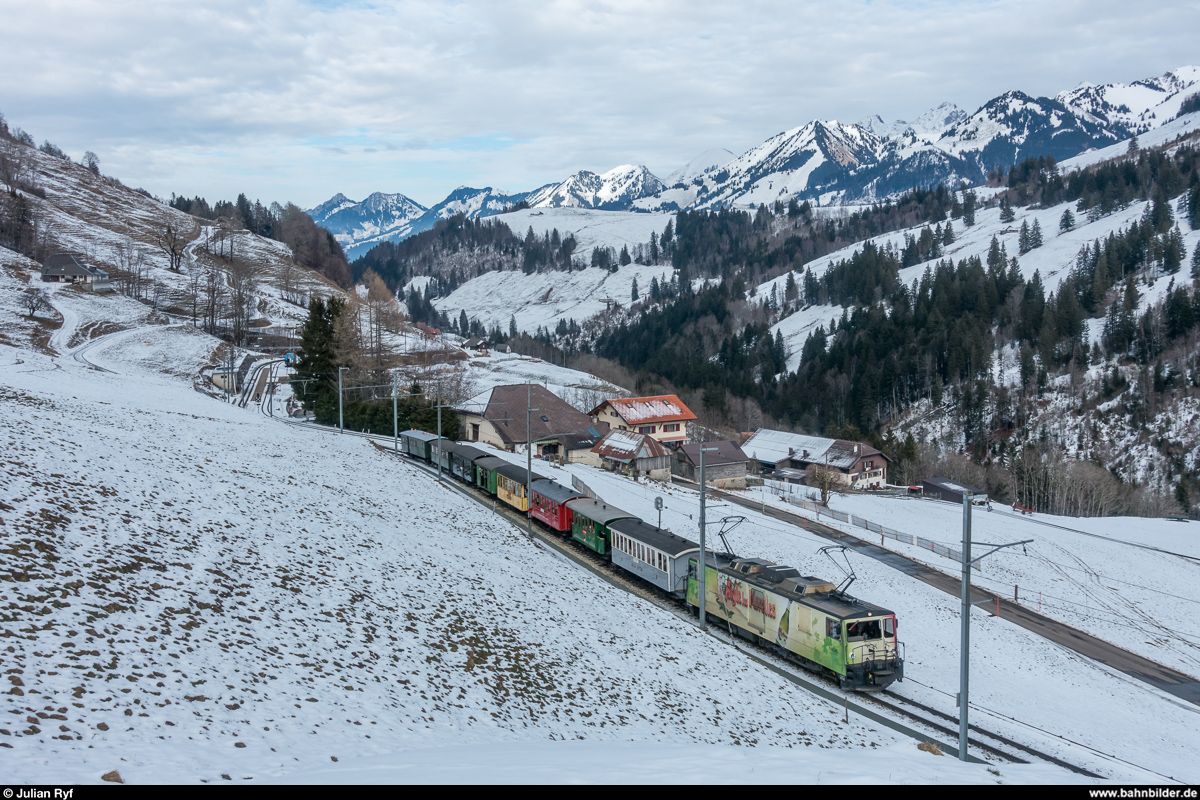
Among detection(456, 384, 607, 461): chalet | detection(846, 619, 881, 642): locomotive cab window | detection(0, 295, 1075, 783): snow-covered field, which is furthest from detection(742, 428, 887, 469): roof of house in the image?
detection(846, 619, 881, 642): locomotive cab window

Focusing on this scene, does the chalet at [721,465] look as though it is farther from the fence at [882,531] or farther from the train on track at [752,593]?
the train on track at [752,593]

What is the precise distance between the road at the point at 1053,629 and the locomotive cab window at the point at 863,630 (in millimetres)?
8498

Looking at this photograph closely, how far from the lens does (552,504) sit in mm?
39344

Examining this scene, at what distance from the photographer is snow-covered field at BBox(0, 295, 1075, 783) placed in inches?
428

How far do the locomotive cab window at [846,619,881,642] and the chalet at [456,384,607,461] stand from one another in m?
49.3

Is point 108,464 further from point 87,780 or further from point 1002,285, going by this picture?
point 1002,285

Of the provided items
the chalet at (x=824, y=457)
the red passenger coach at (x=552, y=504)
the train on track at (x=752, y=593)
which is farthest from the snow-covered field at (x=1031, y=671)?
the chalet at (x=824, y=457)

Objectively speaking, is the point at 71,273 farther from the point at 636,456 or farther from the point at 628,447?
the point at 636,456

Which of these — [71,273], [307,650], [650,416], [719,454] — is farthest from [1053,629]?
[71,273]

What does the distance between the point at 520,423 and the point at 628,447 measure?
1201cm

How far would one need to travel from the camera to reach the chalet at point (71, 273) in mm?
104812

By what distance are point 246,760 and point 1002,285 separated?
18878 centimetres

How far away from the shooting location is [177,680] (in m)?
12.4

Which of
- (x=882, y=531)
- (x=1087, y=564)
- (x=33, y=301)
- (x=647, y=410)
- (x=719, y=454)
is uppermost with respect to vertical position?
(x=33, y=301)
